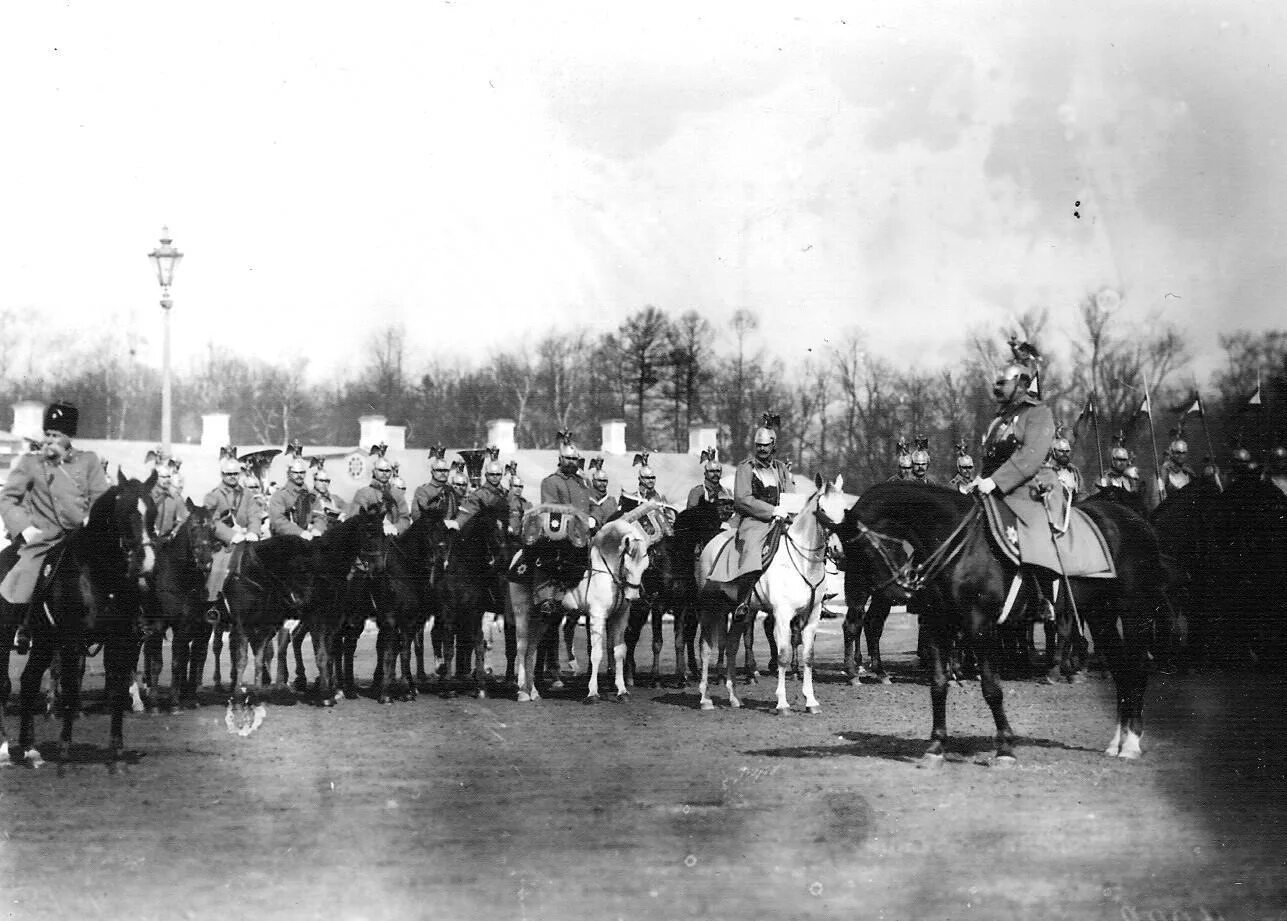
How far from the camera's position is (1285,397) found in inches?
753

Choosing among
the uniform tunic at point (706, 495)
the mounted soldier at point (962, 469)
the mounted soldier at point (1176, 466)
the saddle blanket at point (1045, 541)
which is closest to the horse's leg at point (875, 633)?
the uniform tunic at point (706, 495)

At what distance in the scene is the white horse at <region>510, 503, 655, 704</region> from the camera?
15570mm

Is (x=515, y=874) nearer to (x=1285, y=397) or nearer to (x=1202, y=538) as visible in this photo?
(x=1202, y=538)

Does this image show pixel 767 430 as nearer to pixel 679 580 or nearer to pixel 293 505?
pixel 679 580

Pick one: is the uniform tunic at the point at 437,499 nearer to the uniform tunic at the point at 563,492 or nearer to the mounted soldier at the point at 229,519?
the uniform tunic at the point at 563,492

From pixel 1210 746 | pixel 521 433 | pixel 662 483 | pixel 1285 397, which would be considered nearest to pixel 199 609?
pixel 1210 746

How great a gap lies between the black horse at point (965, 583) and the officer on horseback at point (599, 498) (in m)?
6.57

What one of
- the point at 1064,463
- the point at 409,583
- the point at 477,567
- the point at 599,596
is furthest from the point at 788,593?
the point at 1064,463

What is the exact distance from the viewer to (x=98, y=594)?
1115 centimetres

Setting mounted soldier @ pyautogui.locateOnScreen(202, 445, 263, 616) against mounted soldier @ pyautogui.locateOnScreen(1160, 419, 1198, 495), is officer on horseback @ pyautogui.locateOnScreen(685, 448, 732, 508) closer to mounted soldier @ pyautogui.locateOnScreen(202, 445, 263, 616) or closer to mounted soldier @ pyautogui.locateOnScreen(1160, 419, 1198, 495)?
mounted soldier @ pyautogui.locateOnScreen(202, 445, 263, 616)

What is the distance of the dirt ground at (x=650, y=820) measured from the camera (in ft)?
23.1

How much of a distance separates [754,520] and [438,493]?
166 inches

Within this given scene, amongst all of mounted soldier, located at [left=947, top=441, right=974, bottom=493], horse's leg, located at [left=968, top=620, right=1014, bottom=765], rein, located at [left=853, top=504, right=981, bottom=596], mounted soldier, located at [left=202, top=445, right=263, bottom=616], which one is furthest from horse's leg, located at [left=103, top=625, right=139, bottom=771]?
mounted soldier, located at [left=947, top=441, right=974, bottom=493]

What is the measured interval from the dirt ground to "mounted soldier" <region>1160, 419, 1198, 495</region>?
620 cm
